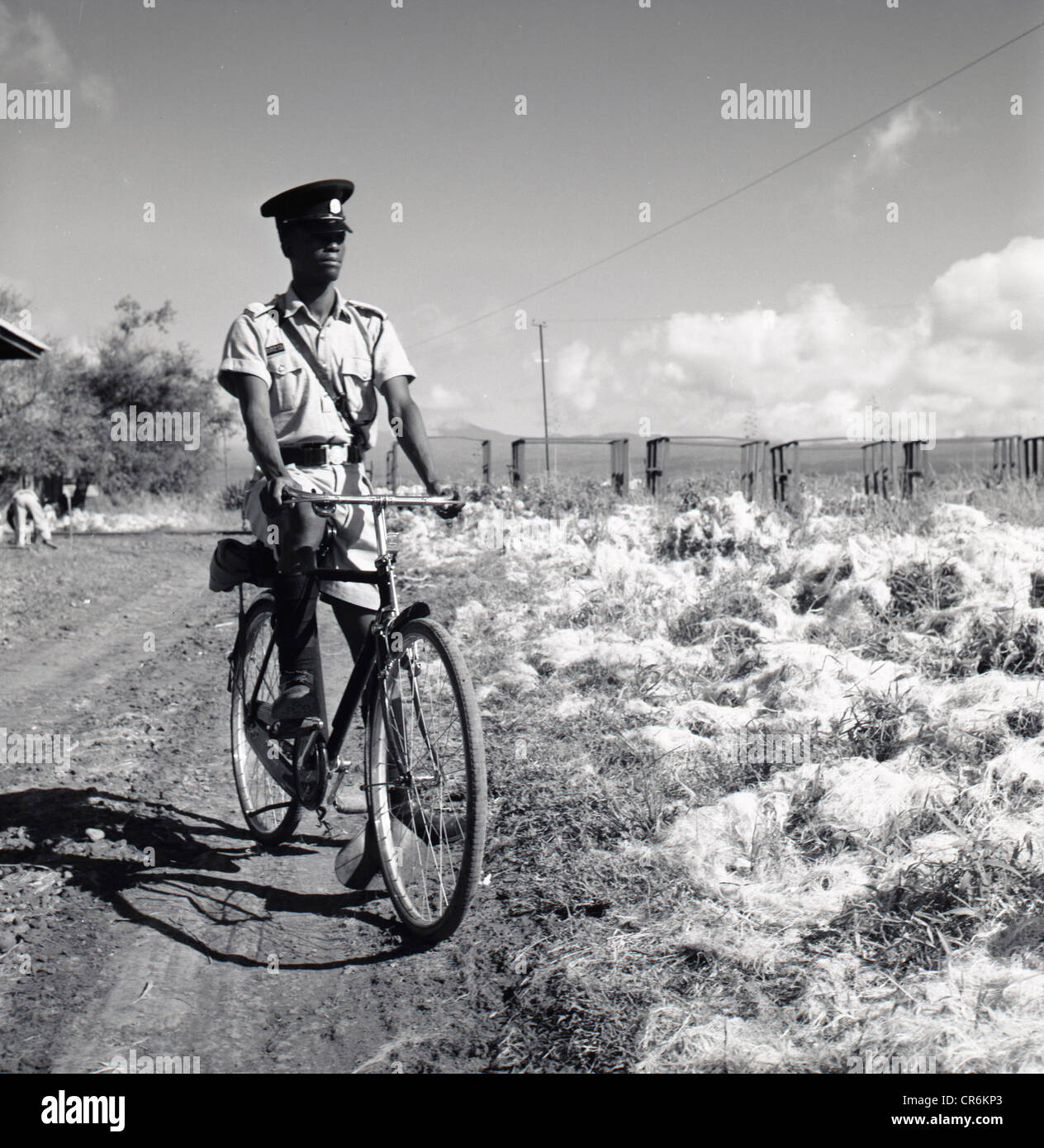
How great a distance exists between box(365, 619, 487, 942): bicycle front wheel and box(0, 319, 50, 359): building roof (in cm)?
1571

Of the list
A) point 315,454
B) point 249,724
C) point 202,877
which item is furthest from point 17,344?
point 202,877

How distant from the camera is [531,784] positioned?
13.4 ft

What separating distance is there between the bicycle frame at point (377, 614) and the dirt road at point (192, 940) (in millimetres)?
457

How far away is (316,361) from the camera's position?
11.2 ft

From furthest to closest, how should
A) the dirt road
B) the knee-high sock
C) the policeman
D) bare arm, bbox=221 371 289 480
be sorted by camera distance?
the knee-high sock → the policeman → bare arm, bbox=221 371 289 480 → the dirt road

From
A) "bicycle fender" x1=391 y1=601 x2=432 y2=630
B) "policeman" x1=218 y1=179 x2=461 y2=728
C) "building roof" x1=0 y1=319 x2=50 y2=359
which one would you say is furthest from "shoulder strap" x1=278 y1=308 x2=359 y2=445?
"building roof" x1=0 y1=319 x2=50 y2=359

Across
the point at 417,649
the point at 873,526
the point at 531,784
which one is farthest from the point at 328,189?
the point at 873,526

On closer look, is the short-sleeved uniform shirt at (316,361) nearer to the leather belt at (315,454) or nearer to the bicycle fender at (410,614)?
the leather belt at (315,454)

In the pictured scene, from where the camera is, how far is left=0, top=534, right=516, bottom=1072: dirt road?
8.04ft

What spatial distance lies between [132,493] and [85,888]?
4358cm

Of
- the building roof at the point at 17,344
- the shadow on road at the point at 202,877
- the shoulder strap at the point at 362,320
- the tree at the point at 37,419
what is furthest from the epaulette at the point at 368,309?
the tree at the point at 37,419

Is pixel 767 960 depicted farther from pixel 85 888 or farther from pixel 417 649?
pixel 85 888

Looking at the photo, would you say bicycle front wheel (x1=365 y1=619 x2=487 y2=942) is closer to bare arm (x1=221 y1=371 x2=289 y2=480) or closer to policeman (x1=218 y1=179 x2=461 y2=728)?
policeman (x1=218 y1=179 x2=461 y2=728)

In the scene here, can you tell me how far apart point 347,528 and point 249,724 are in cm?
101
